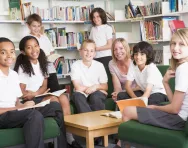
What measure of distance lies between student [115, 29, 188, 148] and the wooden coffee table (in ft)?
1.17

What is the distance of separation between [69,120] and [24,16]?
2419mm

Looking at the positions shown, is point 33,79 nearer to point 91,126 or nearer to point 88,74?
point 88,74

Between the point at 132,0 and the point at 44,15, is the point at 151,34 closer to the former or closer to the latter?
the point at 132,0

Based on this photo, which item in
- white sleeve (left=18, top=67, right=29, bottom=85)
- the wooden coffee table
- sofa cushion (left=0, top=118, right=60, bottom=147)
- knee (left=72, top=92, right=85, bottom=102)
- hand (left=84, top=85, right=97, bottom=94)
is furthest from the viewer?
hand (left=84, top=85, right=97, bottom=94)

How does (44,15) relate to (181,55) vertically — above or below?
above

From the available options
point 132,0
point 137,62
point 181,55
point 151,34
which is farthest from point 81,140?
point 132,0

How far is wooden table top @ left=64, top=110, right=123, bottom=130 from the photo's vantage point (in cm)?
307

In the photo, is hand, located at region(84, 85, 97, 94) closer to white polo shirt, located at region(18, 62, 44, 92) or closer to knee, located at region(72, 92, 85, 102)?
knee, located at region(72, 92, 85, 102)

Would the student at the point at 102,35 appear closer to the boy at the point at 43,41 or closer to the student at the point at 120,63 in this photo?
the boy at the point at 43,41

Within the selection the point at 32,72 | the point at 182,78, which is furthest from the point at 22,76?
the point at 182,78

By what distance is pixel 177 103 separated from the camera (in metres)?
2.68

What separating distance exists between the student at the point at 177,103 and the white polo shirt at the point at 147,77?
874mm

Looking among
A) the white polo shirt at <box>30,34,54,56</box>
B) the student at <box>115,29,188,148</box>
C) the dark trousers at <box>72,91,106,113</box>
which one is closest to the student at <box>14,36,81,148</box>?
the dark trousers at <box>72,91,106,113</box>

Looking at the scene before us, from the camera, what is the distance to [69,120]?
11.0ft
